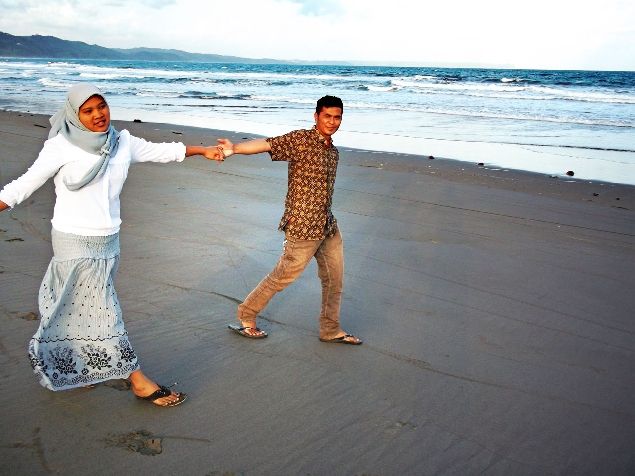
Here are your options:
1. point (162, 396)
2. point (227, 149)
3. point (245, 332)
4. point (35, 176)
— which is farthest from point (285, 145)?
point (162, 396)

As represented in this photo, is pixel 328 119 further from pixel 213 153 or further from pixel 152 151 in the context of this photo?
pixel 152 151

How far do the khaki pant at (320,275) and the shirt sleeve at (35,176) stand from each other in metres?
1.51

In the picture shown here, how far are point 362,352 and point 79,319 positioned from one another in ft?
6.15

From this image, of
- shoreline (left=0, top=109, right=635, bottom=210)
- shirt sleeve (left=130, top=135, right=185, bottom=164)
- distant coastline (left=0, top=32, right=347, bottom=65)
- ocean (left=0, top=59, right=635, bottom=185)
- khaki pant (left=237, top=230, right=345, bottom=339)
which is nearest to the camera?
shirt sleeve (left=130, top=135, right=185, bottom=164)

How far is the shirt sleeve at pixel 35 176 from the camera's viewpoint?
2689 mm

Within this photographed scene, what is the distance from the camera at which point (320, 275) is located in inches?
158

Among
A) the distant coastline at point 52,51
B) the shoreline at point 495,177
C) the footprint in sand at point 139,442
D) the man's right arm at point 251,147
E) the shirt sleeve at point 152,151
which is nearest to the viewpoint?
the footprint in sand at point 139,442

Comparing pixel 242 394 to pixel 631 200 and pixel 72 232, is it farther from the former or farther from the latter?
pixel 631 200

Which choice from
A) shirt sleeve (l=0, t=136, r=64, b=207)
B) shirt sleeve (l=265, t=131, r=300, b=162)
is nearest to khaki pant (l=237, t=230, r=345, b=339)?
shirt sleeve (l=265, t=131, r=300, b=162)

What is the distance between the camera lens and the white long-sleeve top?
2.73 metres

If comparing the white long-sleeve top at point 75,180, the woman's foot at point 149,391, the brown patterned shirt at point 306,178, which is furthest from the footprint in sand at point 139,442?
the brown patterned shirt at point 306,178

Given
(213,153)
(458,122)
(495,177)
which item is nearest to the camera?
(213,153)

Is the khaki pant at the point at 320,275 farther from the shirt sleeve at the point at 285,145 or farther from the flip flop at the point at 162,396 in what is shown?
the flip flop at the point at 162,396

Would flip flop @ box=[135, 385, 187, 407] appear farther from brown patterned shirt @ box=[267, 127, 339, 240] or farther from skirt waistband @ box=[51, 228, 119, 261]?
brown patterned shirt @ box=[267, 127, 339, 240]
